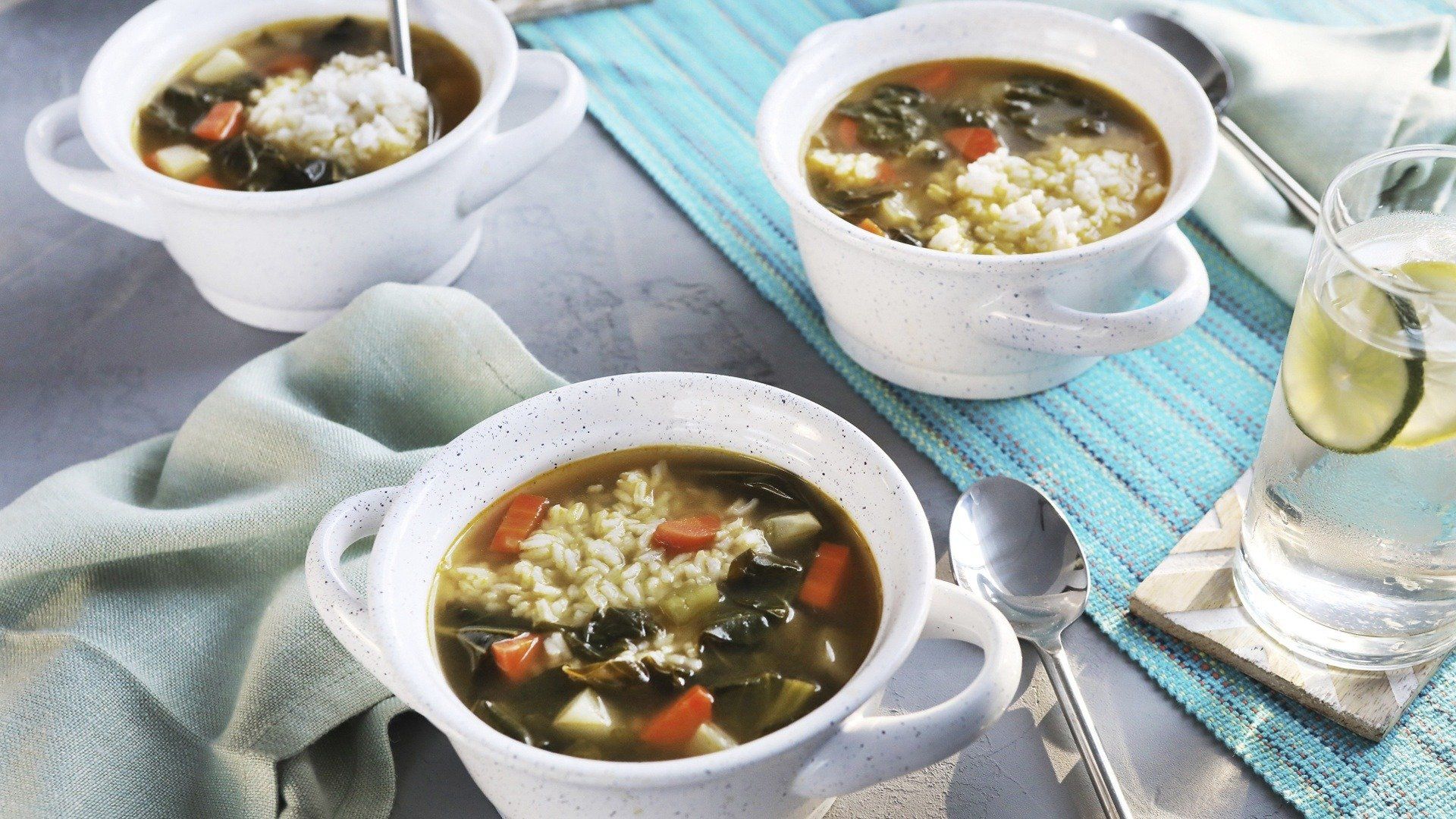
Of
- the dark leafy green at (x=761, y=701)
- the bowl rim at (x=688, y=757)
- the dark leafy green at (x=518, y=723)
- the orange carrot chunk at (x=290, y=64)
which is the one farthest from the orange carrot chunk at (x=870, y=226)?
the orange carrot chunk at (x=290, y=64)

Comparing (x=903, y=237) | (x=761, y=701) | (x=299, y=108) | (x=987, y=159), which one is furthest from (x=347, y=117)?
(x=761, y=701)

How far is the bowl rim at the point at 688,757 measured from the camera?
1.23 m

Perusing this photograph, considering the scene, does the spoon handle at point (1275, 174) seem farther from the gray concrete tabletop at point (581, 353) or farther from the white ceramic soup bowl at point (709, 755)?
the white ceramic soup bowl at point (709, 755)

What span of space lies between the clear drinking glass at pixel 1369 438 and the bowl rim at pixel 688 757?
558 millimetres

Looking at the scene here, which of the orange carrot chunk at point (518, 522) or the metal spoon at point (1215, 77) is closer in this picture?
the orange carrot chunk at point (518, 522)

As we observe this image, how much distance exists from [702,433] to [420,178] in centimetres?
85

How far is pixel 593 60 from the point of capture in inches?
120

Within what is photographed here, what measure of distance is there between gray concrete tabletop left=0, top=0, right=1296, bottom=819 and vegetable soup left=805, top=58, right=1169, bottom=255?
31cm

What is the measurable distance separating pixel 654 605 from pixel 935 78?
1.36m

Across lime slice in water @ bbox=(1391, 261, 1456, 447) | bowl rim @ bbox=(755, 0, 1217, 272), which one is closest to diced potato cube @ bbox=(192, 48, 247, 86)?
bowl rim @ bbox=(755, 0, 1217, 272)

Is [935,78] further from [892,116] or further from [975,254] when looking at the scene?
[975,254]

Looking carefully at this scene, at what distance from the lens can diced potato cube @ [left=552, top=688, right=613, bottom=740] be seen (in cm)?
140

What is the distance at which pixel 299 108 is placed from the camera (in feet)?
7.97

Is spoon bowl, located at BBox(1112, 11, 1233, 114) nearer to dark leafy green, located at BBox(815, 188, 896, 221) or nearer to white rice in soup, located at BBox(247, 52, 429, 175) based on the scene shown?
dark leafy green, located at BBox(815, 188, 896, 221)
